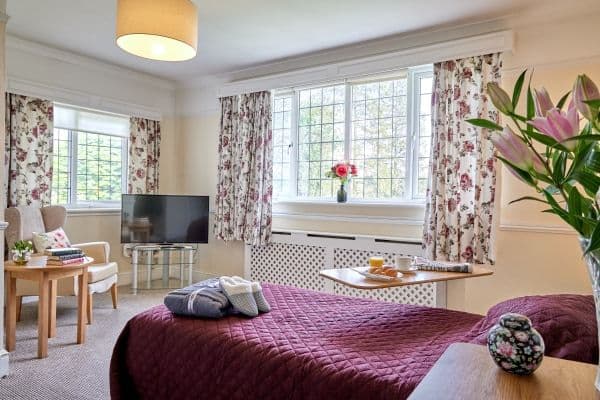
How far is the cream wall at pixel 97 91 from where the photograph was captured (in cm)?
424

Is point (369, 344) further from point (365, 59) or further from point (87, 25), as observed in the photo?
point (87, 25)

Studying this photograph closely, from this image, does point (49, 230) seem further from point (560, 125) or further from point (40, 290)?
point (560, 125)

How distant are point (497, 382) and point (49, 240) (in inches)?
160

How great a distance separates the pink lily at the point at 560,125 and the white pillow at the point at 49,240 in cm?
410

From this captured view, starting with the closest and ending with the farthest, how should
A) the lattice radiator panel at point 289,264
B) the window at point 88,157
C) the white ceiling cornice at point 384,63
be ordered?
the white ceiling cornice at point 384,63
the lattice radiator panel at point 289,264
the window at point 88,157

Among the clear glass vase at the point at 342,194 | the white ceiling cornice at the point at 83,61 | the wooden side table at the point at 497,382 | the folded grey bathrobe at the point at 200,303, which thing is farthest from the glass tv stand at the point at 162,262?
the wooden side table at the point at 497,382

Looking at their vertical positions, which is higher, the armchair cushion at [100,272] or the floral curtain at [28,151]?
the floral curtain at [28,151]

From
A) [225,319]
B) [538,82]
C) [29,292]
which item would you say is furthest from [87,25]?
A: [538,82]

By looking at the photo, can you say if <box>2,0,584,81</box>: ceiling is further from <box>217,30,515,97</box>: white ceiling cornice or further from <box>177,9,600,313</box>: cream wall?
<box>177,9,600,313</box>: cream wall

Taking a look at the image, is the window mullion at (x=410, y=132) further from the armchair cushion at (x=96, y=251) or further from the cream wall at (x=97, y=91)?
the cream wall at (x=97, y=91)

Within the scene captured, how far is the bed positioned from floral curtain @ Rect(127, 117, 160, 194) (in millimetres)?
3530

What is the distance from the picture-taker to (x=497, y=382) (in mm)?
970

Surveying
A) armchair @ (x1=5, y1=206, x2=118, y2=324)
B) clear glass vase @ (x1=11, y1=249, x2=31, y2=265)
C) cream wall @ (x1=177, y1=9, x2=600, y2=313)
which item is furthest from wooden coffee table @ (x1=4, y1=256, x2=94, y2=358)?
cream wall @ (x1=177, y1=9, x2=600, y2=313)

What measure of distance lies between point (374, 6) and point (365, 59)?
2.74 ft
